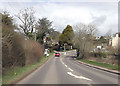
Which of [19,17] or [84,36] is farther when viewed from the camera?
[84,36]

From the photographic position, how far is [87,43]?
43.8m

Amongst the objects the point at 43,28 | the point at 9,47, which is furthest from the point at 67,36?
the point at 9,47

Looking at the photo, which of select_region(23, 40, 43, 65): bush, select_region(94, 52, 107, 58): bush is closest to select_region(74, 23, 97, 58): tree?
select_region(94, 52, 107, 58): bush

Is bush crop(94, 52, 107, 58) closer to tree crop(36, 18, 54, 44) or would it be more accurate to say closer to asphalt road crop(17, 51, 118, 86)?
tree crop(36, 18, 54, 44)

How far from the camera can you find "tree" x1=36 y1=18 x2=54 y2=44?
2055 inches

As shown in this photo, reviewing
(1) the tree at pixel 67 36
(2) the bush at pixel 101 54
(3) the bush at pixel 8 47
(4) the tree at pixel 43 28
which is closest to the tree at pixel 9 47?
(3) the bush at pixel 8 47

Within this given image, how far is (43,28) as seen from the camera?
54.1 metres

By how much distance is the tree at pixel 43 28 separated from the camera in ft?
171

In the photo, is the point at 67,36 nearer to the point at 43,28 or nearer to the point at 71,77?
the point at 43,28

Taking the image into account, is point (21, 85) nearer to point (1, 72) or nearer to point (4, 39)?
point (1, 72)

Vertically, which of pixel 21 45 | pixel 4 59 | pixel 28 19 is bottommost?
pixel 4 59

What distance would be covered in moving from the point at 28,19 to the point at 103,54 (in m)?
22.5

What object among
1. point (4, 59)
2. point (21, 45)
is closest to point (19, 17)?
point (21, 45)

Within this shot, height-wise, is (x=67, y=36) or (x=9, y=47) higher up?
(x=67, y=36)
